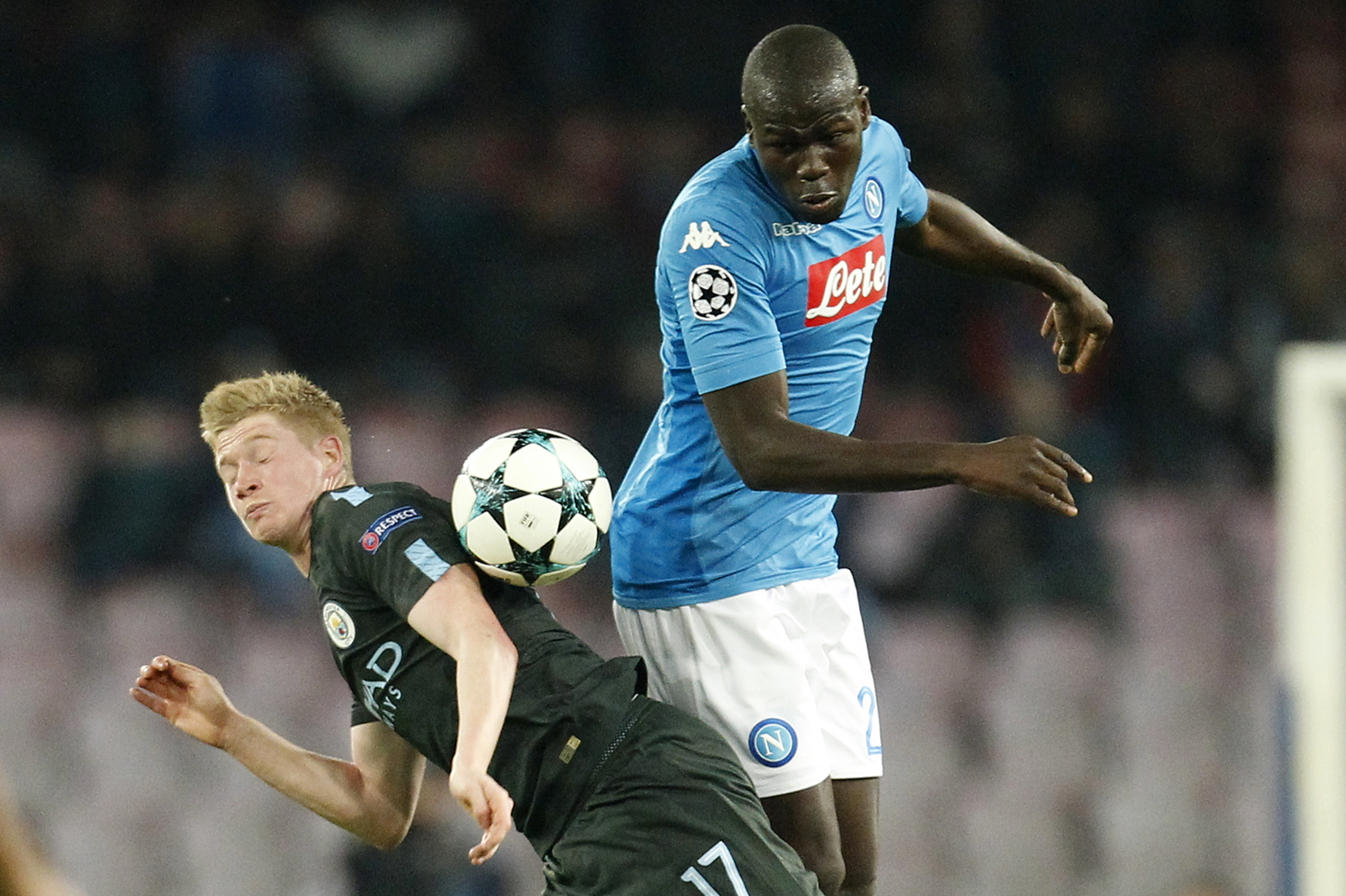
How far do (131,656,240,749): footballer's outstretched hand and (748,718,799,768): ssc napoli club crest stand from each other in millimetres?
1121

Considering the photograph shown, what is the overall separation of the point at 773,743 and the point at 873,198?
121 centimetres

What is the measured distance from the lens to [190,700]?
12.4 feet

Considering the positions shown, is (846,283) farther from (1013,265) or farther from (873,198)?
(1013,265)

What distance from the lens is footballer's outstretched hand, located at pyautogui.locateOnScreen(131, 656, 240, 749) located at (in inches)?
148

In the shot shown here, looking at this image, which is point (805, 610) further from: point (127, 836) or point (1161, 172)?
point (1161, 172)

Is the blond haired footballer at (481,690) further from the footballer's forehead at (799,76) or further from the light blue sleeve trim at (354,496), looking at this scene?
the footballer's forehead at (799,76)

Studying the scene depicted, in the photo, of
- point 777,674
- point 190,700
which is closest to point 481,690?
point 777,674

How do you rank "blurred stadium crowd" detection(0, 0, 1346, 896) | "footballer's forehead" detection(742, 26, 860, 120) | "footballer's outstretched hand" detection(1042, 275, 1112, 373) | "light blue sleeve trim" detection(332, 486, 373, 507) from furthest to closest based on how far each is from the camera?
"blurred stadium crowd" detection(0, 0, 1346, 896) → "footballer's outstretched hand" detection(1042, 275, 1112, 373) → "light blue sleeve trim" detection(332, 486, 373, 507) → "footballer's forehead" detection(742, 26, 860, 120)

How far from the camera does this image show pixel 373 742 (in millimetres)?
3939

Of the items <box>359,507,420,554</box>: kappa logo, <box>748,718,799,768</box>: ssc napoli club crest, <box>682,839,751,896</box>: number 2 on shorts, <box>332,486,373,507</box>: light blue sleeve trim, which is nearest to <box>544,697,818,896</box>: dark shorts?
<box>682,839,751,896</box>: number 2 on shorts

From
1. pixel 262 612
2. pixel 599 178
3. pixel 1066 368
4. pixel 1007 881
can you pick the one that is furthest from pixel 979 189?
pixel 1066 368

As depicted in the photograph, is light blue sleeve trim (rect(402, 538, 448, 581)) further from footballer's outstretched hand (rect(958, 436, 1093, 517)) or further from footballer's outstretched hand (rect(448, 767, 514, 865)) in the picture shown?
footballer's outstretched hand (rect(958, 436, 1093, 517))

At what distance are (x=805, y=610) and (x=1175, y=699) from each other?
4.34 m

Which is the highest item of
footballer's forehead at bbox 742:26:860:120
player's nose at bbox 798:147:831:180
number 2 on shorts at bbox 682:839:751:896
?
footballer's forehead at bbox 742:26:860:120
